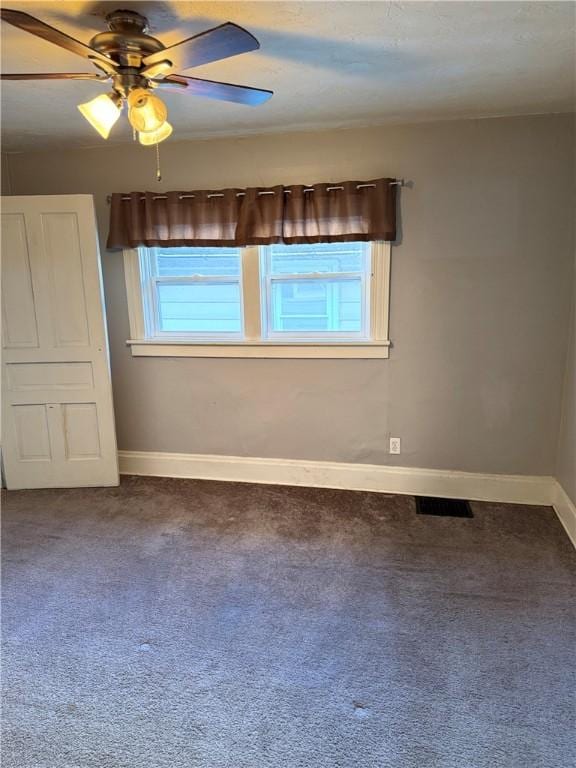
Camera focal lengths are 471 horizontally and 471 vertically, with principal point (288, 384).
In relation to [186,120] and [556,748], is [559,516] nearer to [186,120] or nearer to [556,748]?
[556,748]

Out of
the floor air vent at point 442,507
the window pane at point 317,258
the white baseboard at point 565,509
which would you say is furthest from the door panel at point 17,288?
the white baseboard at point 565,509

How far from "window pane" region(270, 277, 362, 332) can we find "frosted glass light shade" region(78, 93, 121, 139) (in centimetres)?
156

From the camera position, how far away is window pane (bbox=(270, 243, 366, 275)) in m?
2.97

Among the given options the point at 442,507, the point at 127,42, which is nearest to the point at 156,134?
the point at 127,42

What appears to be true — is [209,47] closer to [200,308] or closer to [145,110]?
[145,110]

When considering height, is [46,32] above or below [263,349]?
above

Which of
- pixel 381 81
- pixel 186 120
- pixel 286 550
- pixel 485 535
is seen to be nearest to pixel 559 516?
pixel 485 535

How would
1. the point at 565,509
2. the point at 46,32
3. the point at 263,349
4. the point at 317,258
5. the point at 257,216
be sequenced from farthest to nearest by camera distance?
the point at 263,349, the point at 317,258, the point at 257,216, the point at 565,509, the point at 46,32

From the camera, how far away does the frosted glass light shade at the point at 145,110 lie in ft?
4.91

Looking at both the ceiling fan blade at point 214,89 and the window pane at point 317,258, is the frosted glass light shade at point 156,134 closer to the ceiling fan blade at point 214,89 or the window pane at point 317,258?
the ceiling fan blade at point 214,89

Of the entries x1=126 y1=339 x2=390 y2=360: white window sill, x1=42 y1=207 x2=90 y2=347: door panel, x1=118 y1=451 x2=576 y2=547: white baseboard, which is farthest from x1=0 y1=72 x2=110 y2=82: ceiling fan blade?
x1=118 y1=451 x2=576 y2=547: white baseboard

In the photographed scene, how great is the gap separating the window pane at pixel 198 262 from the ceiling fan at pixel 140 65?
1435 millimetres

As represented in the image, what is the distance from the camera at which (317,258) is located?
9.89 ft

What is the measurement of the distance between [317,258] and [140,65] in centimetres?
163
